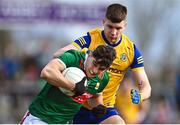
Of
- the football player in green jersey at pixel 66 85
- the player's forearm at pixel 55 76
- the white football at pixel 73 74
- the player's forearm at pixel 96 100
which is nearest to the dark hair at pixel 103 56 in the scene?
the football player in green jersey at pixel 66 85

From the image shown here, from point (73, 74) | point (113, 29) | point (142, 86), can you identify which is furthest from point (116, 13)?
point (73, 74)

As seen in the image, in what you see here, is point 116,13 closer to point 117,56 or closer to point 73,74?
point 117,56

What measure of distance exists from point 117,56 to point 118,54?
3cm

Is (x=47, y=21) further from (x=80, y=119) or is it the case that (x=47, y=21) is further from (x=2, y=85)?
(x=80, y=119)

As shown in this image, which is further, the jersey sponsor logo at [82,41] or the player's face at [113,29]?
the jersey sponsor logo at [82,41]

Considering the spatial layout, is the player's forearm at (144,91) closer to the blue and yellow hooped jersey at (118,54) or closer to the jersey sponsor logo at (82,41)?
the blue and yellow hooped jersey at (118,54)

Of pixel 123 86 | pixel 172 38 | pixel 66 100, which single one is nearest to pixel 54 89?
pixel 66 100

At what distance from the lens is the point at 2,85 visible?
1998 cm

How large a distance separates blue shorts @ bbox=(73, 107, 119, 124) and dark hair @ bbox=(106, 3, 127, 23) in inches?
52.6

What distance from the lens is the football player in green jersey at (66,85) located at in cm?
884

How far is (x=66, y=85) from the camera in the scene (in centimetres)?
884

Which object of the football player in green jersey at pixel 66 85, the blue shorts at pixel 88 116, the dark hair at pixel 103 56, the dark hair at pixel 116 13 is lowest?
the blue shorts at pixel 88 116

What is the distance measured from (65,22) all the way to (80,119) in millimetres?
10275

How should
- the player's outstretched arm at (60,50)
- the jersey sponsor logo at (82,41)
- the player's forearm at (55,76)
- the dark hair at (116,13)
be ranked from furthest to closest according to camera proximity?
Answer: the jersey sponsor logo at (82,41) < the dark hair at (116,13) < the player's outstretched arm at (60,50) < the player's forearm at (55,76)
